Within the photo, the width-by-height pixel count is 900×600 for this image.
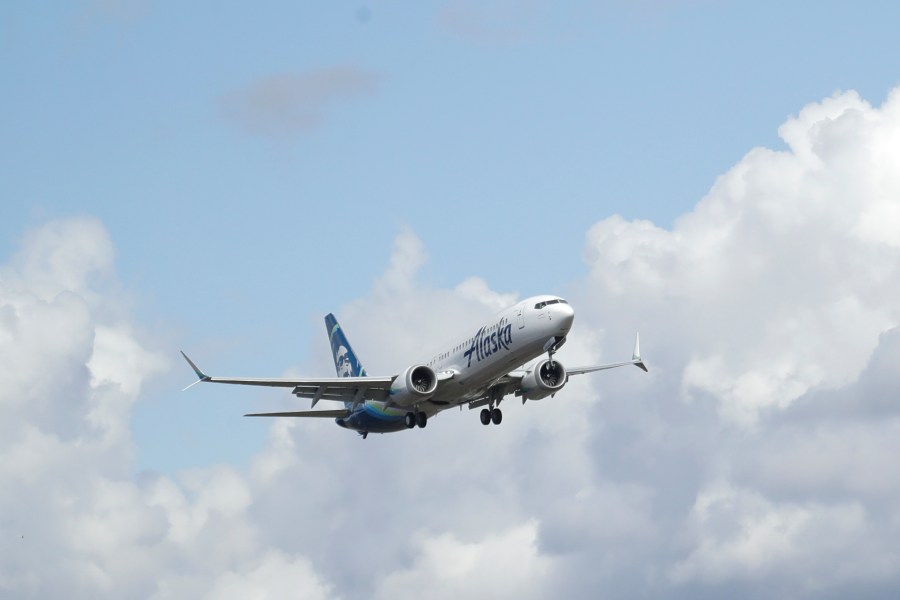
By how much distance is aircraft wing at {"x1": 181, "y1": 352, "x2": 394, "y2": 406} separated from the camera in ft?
269

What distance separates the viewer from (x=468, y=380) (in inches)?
3147

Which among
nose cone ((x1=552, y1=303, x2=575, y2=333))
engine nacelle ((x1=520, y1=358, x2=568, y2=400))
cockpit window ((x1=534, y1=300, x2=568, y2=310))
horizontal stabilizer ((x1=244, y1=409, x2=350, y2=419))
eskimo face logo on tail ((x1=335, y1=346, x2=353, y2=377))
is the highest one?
eskimo face logo on tail ((x1=335, y1=346, x2=353, y2=377))

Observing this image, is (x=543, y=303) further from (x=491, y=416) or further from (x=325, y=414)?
(x=325, y=414)

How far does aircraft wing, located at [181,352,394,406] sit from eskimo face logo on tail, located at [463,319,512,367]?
5.76m

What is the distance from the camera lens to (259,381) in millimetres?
79688

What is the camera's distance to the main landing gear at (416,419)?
85.9m

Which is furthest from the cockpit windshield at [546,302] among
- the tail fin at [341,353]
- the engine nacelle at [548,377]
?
the tail fin at [341,353]

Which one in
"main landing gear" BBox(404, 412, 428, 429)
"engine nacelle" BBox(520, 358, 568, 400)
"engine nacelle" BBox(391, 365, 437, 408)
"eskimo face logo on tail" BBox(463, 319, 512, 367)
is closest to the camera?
"eskimo face logo on tail" BBox(463, 319, 512, 367)

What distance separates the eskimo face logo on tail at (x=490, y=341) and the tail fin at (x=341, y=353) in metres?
20.3

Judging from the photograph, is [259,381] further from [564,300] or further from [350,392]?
[564,300]

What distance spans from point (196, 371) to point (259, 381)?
20.9ft

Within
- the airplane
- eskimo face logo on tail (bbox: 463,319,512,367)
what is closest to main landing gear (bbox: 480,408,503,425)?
the airplane

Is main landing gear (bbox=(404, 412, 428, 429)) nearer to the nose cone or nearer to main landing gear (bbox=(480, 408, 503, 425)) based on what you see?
main landing gear (bbox=(480, 408, 503, 425))

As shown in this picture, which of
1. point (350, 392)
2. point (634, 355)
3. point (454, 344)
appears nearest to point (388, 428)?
point (350, 392)
